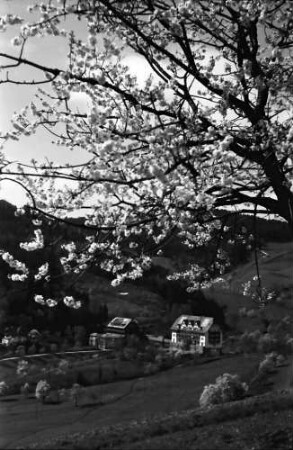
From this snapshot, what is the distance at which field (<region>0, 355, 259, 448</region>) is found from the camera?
1064 centimetres

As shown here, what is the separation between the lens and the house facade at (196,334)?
14.6m

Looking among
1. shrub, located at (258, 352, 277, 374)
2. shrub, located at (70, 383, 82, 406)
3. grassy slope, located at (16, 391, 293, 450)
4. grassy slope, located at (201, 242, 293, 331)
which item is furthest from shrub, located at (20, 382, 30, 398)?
shrub, located at (258, 352, 277, 374)

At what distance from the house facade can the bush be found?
1499mm

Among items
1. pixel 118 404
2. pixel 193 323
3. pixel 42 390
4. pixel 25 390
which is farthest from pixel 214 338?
pixel 25 390

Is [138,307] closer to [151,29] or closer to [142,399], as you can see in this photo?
[142,399]

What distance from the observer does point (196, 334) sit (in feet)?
48.4

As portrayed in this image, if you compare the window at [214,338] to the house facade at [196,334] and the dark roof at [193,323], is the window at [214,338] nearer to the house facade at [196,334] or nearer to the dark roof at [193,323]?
the house facade at [196,334]

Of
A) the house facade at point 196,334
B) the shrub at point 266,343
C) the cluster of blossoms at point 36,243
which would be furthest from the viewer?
the shrub at point 266,343

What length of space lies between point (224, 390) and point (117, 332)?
4559mm

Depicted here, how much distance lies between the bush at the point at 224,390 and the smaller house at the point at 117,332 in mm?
3486

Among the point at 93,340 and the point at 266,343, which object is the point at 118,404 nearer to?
the point at 93,340

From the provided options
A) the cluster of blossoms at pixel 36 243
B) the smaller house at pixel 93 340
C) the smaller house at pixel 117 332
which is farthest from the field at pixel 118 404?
the cluster of blossoms at pixel 36 243

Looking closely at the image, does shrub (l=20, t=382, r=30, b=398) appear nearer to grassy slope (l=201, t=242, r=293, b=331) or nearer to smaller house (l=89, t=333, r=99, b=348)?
smaller house (l=89, t=333, r=99, b=348)

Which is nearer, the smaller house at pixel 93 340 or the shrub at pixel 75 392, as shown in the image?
the shrub at pixel 75 392
